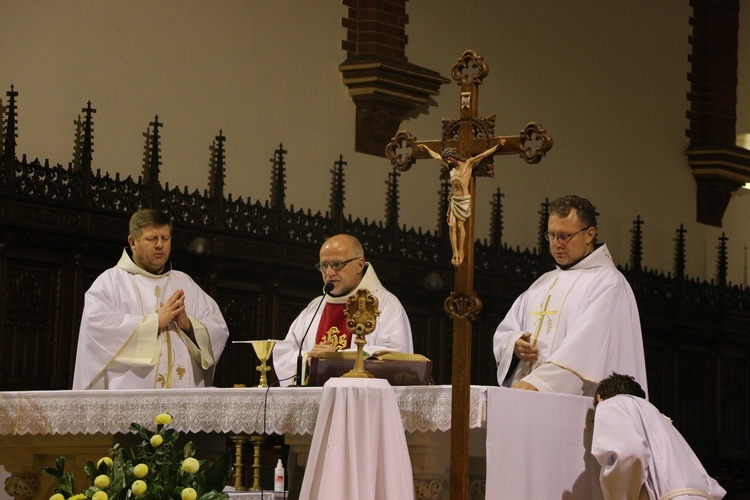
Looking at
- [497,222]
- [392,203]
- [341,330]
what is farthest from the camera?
[497,222]

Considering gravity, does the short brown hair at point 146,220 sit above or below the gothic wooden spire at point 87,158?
below

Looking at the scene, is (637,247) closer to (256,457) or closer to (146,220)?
(146,220)

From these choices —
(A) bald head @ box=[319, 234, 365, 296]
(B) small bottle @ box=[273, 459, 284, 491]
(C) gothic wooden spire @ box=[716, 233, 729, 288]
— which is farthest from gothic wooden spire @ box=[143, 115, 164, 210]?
(C) gothic wooden spire @ box=[716, 233, 729, 288]

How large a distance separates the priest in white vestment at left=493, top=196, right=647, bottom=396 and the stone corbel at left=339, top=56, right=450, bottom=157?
5158 millimetres

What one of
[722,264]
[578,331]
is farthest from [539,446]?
[722,264]

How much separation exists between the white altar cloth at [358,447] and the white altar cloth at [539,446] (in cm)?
41

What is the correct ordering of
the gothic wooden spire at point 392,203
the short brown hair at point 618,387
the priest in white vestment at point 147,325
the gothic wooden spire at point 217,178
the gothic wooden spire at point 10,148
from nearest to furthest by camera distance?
the short brown hair at point 618,387, the priest in white vestment at point 147,325, the gothic wooden spire at point 10,148, the gothic wooden spire at point 217,178, the gothic wooden spire at point 392,203

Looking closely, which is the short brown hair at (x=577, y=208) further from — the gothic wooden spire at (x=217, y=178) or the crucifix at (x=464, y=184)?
the gothic wooden spire at (x=217, y=178)

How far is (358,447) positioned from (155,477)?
0.92m

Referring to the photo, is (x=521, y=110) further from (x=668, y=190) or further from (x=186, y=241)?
(x=186, y=241)

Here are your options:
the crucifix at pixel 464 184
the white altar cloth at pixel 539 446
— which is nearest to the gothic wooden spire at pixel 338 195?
the crucifix at pixel 464 184

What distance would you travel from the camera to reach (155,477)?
520 cm

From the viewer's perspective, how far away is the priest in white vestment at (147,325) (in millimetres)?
7352

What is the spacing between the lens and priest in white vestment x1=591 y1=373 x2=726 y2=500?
6148mm
